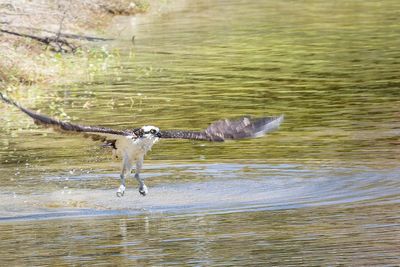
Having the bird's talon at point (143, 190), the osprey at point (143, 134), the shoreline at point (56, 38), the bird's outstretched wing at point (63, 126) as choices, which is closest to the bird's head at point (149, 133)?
the osprey at point (143, 134)

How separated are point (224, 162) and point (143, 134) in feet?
9.20

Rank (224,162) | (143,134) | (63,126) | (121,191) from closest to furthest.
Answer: (63,126), (143,134), (121,191), (224,162)

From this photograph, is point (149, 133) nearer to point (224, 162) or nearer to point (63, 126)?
point (63, 126)

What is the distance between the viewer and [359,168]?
1588cm

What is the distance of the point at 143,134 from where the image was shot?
14492 millimetres

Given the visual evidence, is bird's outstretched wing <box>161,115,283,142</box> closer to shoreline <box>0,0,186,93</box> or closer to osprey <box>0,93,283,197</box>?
osprey <box>0,93,283,197</box>

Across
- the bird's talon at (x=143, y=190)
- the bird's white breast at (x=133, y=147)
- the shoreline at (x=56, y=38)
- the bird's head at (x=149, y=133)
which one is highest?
the shoreline at (x=56, y=38)

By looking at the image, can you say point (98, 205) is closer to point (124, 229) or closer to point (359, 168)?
point (124, 229)

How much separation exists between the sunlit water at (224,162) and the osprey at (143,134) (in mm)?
458

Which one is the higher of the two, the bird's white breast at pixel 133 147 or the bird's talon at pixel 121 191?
the bird's white breast at pixel 133 147

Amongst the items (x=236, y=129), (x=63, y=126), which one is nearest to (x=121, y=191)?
(x=236, y=129)

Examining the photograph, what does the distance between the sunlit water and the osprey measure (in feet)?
1.50

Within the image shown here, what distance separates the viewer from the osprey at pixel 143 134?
13.4 m

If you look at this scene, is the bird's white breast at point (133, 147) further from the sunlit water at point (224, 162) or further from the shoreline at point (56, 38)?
the shoreline at point (56, 38)
